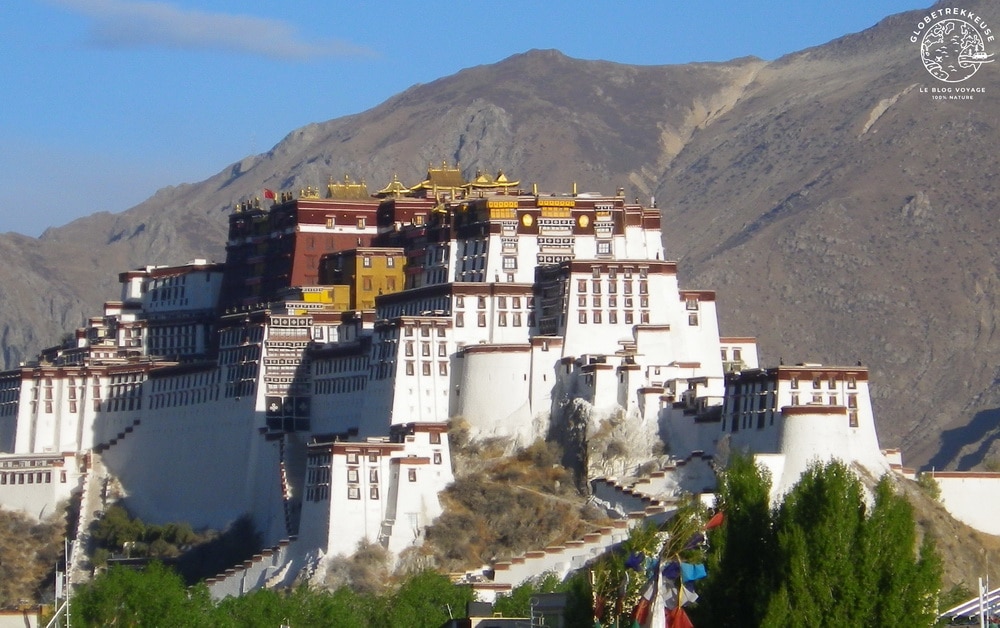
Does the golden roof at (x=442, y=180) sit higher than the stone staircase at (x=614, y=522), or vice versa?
the golden roof at (x=442, y=180)

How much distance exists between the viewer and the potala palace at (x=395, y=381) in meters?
113

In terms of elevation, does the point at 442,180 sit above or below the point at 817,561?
above

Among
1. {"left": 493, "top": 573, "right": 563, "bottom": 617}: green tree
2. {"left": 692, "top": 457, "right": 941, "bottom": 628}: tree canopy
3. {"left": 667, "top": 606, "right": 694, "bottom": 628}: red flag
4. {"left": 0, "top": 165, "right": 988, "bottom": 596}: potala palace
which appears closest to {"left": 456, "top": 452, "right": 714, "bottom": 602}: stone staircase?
{"left": 0, "top": 165, "right": 988, "bottom": 596}: potala palace

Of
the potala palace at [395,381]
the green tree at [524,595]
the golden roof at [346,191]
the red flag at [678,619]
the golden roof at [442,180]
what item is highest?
the golden roof at [442,180]

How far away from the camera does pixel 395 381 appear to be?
11994cm

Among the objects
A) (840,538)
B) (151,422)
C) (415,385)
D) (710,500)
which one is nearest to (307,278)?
(151,422)

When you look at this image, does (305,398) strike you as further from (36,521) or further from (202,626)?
(202,626)

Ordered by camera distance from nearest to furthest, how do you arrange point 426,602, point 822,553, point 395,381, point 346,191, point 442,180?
point 822,553 < point 426,602 < point 395,381 < point 346,191 < point 442,180

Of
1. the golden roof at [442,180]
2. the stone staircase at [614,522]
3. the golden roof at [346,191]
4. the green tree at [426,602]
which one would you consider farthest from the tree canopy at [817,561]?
the golden roof at [346,191]

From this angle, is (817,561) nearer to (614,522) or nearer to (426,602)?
(426,602)

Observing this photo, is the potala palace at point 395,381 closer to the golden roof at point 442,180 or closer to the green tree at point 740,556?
the golden roof at point 442,180

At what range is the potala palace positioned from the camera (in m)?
113

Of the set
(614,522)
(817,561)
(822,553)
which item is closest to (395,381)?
(614,522)

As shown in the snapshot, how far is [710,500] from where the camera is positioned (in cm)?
10269
